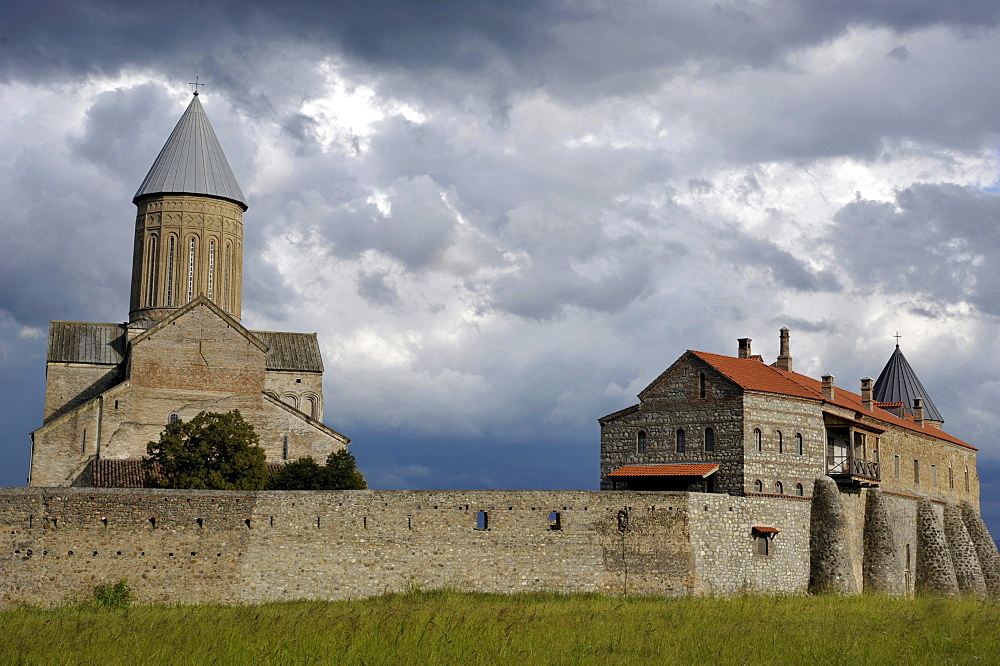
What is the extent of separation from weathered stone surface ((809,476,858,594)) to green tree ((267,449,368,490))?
13.2m

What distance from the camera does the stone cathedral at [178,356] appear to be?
3981cm

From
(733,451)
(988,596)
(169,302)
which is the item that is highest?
(169,302)

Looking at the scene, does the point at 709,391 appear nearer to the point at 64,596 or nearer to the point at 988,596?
the point at 988,596

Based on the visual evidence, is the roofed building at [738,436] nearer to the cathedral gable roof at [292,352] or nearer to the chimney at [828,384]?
the chimney at [828,384]

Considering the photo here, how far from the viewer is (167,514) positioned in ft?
89.9

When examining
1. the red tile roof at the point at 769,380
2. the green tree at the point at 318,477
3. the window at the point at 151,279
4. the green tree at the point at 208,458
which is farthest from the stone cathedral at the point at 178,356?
the red tile roof at the point at 769,380

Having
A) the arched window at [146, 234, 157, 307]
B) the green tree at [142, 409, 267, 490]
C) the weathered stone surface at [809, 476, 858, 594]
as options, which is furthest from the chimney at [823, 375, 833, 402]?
the arched window at [146, 234, 157, 307]

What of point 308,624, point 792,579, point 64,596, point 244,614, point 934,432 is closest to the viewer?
point 308,624

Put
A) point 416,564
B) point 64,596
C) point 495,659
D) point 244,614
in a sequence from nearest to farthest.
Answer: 1. point 495,659
2. point 244,614
3. point 64,596
4. point 416,564

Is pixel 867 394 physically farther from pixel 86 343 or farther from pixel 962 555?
pixel 86 343

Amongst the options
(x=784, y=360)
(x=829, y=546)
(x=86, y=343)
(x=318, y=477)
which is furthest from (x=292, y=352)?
(x=829, y=546)

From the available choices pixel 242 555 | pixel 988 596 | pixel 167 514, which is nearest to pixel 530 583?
pixel 242 555

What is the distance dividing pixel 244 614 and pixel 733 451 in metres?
16.3

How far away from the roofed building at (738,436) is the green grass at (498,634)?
312 inches
